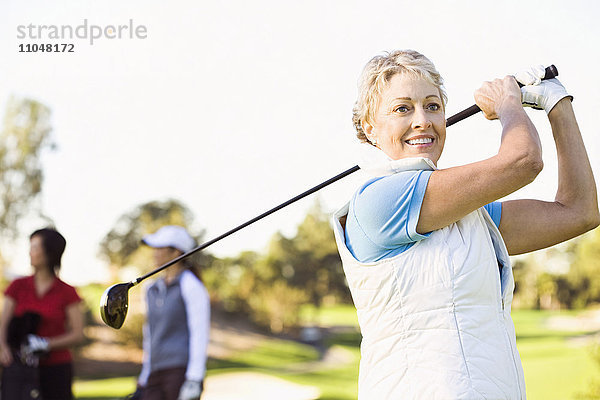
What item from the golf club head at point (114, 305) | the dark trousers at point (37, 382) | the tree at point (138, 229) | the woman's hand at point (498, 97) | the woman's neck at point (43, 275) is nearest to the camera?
the woman's hand at point (498, 97)

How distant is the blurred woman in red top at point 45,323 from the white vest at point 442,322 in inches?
130

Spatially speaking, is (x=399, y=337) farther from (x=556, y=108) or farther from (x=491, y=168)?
(x=556, y=108)

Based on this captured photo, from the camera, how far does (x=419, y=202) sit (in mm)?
1421

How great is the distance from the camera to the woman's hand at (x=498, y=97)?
1494 millimetres

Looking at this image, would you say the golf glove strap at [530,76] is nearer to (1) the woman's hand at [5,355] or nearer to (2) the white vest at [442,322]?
(2) the white vest at [442,322]

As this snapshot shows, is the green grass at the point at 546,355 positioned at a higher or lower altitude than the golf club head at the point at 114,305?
lower

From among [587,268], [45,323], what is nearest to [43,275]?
[45,323]

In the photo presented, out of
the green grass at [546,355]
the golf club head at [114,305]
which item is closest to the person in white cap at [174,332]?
the golf club head at [114,305]

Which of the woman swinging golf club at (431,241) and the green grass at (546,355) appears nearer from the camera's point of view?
the woman swinging golf club at (431,241)

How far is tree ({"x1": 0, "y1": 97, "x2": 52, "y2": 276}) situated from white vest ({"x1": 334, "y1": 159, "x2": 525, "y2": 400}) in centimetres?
907

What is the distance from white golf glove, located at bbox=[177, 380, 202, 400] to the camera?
3.85 m

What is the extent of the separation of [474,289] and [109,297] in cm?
115

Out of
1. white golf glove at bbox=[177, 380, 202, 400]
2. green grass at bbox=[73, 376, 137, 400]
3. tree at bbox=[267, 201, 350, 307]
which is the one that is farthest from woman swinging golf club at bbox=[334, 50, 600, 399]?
green grass at bbox=[73, 376, 137, 400]

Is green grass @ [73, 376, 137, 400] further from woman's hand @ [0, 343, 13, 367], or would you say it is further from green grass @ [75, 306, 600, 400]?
woman's hand @ [0, 343, 13, 367]
